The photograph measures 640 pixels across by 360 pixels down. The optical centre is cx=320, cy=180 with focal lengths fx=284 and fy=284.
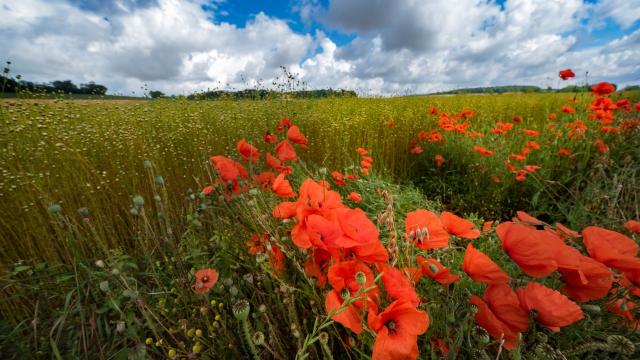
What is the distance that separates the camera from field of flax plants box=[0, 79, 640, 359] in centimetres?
65

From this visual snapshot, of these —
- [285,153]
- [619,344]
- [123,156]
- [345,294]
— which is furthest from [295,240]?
[123,156]

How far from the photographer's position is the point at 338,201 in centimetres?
82

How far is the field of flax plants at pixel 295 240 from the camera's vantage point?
2.13ft

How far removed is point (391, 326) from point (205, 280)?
627 millimetres

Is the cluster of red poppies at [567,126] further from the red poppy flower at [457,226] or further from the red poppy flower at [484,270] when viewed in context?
the red poppy flower at [484,270]

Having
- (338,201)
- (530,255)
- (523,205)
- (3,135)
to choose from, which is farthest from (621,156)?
(3,135)

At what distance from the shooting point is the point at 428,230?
77 centimetres

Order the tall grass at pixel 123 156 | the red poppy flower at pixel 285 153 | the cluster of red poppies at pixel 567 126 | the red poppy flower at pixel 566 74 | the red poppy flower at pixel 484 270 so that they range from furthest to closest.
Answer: the red poppy flower at pixel 566 74, the cluster of red poppies at pixel 567 126, the tall grass at pixel 123 156, the red poppy flower at pixel 285 153, the red poppy flower at pixel 484 270

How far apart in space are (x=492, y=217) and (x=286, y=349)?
2552 mm

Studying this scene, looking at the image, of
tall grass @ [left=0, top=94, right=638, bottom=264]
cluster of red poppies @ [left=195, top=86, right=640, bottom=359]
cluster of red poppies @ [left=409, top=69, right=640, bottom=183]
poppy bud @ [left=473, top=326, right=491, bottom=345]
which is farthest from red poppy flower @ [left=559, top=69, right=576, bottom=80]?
poppy bud @ [left=473, top=326, right=491, bottom=345]

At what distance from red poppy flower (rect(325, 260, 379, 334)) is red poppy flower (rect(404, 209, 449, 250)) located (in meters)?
0.17

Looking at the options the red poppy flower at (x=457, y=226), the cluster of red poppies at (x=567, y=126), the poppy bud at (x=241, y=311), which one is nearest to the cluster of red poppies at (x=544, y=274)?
the red poppy flower at (x=457, y=226)

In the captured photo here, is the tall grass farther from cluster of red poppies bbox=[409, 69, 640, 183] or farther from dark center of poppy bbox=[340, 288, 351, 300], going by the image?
dark center of poppy bbox=[340, 288, 351, 300]

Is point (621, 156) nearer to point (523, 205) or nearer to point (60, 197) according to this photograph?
point (523, 205)
